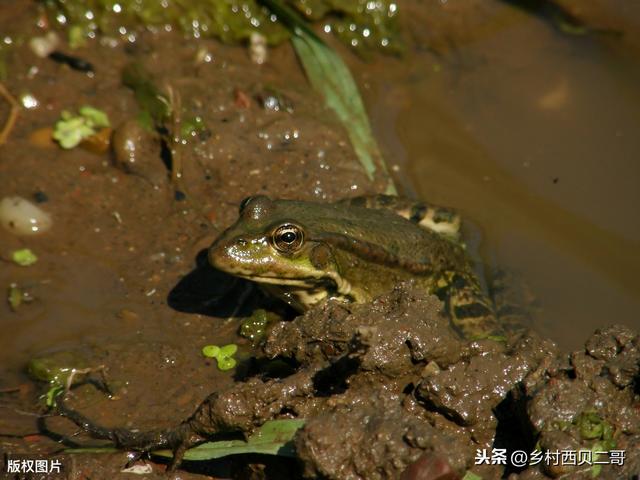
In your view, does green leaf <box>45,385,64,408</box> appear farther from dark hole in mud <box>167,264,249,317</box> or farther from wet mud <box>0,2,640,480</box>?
dark hole in mud <box>167,264,249,317</box>

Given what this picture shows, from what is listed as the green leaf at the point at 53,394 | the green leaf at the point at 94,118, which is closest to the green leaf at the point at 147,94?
the green leaf at the point at 94,118

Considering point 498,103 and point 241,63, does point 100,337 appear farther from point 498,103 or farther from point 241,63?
point 498,103

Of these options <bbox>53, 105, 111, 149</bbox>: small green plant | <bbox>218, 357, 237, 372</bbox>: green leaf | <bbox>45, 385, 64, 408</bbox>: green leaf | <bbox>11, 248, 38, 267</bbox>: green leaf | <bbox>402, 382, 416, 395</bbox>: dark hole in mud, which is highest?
<bbox>402, 382, 416, 395</bbox>: dark hole in mud

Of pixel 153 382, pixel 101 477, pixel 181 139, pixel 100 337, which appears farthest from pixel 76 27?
pixel 101 477

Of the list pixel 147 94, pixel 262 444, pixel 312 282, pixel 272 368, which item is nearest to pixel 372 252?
pixel 312 282

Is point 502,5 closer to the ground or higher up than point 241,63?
higher up

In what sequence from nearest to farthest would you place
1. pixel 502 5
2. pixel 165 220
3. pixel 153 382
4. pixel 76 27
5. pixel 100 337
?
pixel 153 382 < pixel 100 337 < pixel 165 220 < pixel 76 27 < pixel 502 5

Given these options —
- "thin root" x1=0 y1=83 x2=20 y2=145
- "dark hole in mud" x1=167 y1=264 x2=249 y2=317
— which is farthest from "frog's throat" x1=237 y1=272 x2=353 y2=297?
"thin root" x1=0 y1=83 x2=20 y2=145
